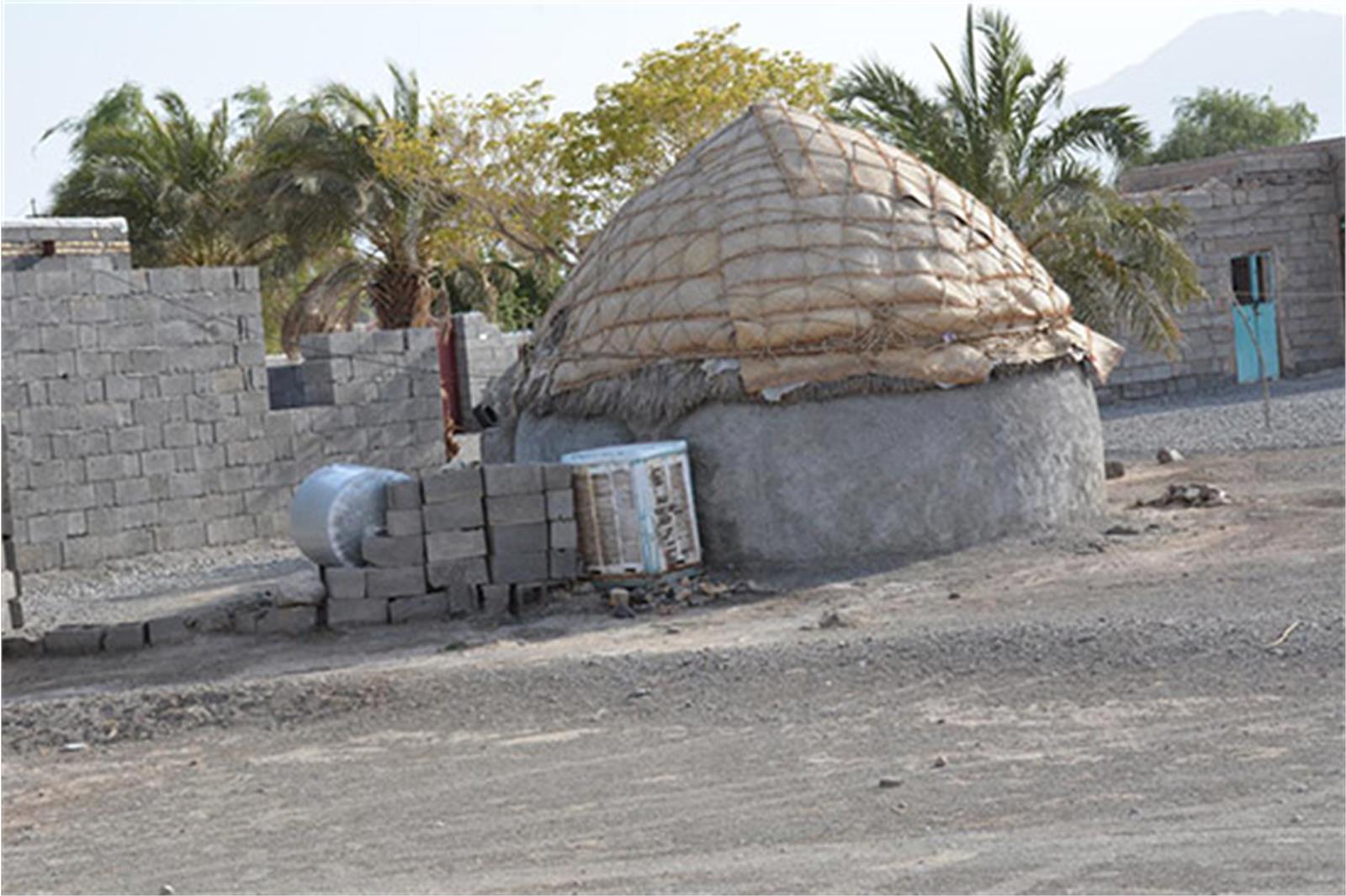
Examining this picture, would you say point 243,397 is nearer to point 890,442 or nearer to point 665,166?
point 890,442

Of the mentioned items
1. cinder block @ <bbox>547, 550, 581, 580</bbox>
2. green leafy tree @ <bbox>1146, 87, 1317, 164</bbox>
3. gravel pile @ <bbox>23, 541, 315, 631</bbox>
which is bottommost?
gravel pile @ <bbox>23, 541, 315, 631</bbox>

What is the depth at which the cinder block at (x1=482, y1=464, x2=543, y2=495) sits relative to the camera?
12.0 metres

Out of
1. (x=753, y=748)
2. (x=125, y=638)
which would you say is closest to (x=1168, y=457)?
(x=125, y=638)

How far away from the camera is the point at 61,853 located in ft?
23.1

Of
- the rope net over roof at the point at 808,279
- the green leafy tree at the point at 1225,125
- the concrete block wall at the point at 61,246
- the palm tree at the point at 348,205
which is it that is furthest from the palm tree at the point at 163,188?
the green leafy tree at the point at 1225,125

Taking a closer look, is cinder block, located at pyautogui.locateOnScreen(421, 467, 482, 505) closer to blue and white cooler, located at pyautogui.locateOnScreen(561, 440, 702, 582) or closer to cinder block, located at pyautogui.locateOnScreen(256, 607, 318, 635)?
blue and white cooler, located at pyautogui.locateOnScreen(561, 440, 702, 582)

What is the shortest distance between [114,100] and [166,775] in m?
31.3

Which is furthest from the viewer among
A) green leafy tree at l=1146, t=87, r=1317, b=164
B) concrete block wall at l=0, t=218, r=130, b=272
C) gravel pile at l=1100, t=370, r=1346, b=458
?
green leafy tree at l=1146, t=87, r=1317, b=164

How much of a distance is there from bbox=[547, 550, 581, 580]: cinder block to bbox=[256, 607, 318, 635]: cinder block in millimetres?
1470

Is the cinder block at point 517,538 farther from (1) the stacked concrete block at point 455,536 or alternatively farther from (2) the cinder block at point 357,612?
(2) the cinder block at point 357,612

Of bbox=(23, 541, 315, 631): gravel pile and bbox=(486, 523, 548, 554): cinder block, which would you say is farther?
→ bbox=(23, 541, 315, 631): gravel pile

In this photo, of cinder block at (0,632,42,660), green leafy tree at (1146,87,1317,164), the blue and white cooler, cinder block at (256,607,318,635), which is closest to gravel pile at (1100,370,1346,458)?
the blue and white cooler

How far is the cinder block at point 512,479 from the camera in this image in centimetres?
1198

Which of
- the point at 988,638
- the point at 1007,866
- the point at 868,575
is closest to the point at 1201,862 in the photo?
the point at 1007,866
